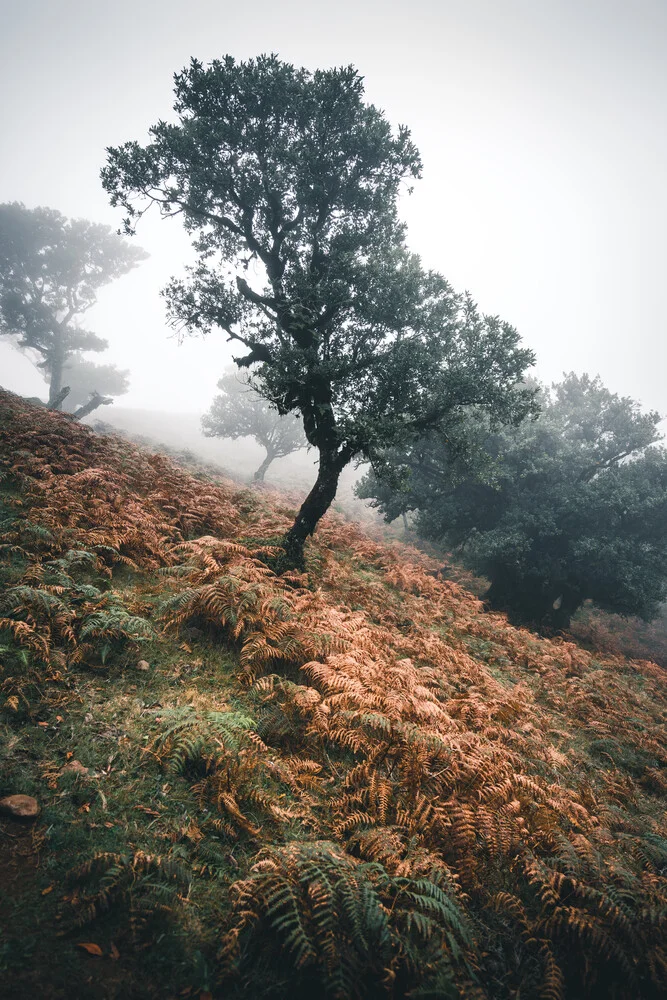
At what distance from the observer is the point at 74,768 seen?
3.54 metres

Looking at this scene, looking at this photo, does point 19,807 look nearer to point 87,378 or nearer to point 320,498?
point 320,498

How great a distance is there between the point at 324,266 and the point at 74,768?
1325 cm

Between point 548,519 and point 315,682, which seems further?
point 548,519

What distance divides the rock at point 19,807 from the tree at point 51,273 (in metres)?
45.0

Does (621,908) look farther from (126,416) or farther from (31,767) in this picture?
(126,416)

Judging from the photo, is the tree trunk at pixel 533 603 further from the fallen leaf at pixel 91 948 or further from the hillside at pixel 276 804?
the fallen leaf at pixel 91 948

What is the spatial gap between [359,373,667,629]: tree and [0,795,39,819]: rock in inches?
550

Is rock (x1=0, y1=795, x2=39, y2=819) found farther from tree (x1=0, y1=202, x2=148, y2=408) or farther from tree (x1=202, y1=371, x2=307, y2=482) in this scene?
tree (x1=0, y1=202, x2=148, y2=408)

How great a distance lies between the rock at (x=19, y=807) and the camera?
3.04 metres

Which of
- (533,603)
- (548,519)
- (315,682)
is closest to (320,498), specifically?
(315,682)

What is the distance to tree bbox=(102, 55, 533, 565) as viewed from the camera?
1106cm

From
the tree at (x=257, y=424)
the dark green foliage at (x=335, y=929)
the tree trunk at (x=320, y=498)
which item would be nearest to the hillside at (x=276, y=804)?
the dark green foliage at (x=335, y=929)

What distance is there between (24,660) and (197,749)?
211 centimetres

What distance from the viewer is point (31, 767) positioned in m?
3.46
